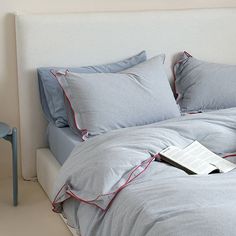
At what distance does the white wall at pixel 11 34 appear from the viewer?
3.05 m

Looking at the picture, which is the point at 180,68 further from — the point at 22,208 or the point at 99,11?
the point at 22,208

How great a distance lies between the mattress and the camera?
110 inches

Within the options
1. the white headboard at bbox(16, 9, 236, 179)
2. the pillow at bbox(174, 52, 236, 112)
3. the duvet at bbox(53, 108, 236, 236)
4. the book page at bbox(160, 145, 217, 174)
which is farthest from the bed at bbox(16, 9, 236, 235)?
the book page at bbox(160, 145, 217, 174)

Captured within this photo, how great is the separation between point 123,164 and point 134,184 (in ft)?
0.34

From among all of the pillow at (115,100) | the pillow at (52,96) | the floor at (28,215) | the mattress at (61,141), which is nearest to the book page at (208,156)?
the pillow at (115,100)

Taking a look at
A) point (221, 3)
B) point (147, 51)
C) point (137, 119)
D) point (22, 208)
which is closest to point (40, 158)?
A: point (22, 208)

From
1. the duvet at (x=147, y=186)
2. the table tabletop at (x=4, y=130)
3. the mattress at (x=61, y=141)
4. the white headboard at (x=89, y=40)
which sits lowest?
the mattress at (x=61, y=141)

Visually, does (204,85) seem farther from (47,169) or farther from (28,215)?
(28,215)

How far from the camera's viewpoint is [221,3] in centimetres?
359

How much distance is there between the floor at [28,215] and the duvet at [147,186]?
221 millimetres

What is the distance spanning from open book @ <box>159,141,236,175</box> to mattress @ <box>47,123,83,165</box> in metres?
0.57

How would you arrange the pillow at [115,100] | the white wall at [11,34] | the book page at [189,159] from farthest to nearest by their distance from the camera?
1. the white wall at [11,34]
2. the pillow at [115,100]
3. the book page at [189,159]

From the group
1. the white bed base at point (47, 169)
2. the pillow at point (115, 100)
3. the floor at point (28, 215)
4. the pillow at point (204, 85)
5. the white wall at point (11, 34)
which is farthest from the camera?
the pillow at point (204, 85)

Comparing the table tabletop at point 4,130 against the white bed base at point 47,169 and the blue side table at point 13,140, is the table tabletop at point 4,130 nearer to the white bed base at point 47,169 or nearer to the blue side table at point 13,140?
the blue side table at point 13,140
